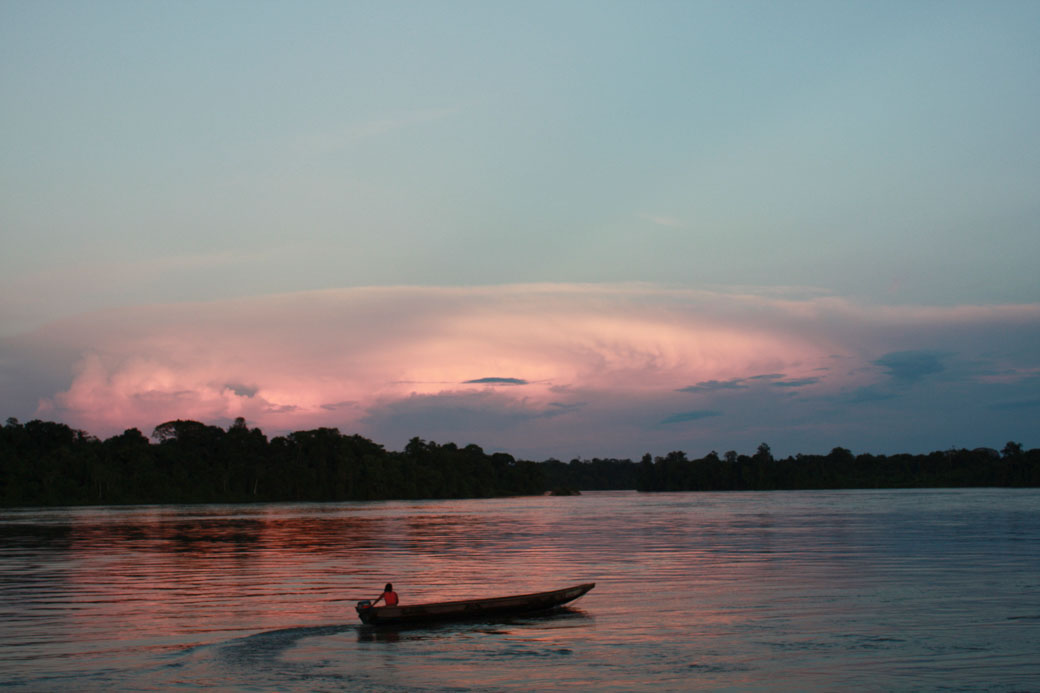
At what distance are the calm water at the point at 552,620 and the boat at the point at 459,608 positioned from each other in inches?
23.4

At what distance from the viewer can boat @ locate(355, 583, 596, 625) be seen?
31.3m

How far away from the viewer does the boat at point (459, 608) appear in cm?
3130

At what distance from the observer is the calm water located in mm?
24688

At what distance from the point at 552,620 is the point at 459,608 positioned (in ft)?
11.1

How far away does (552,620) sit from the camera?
3306 centimetres

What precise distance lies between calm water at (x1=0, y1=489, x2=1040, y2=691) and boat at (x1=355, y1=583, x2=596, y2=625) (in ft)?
1.95

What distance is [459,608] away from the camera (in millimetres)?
32156

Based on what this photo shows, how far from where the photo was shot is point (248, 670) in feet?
84.5

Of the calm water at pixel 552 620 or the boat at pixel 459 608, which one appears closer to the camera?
the calm water at pixel 552 620

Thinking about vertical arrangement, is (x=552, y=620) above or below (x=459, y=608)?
below

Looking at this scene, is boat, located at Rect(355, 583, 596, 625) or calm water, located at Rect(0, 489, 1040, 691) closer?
calm water, located at Rect(0, 489, 1040, 691)

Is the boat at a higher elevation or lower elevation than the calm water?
higher

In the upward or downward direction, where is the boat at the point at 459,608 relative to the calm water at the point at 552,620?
upward

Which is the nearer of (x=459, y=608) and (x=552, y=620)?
(x=459, y=608)
